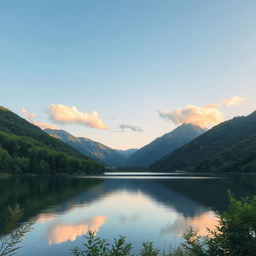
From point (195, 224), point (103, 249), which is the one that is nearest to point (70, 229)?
point (195, 224)

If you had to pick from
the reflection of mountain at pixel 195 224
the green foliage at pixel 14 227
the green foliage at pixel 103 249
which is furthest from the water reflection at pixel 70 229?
the green foliage at pixel 14 227

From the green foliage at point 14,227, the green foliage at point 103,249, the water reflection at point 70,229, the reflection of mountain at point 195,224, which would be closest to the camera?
the green foliage at point 14,227

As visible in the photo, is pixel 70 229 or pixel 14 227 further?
pixel 70 229

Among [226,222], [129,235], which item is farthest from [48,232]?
[226,222]

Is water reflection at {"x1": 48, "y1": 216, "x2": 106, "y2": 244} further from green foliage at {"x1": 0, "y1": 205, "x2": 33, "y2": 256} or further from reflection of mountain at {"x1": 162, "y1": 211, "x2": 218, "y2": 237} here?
green foliage at {"x1": 0, "y1": 205, "x2": 33, "y2": 256}

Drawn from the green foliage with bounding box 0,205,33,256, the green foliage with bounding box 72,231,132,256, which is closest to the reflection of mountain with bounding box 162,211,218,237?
the green foliage with bounding box 72,231,132,256

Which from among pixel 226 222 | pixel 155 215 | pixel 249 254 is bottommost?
pixel 155 215

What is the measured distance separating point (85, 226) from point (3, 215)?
47.2 feet

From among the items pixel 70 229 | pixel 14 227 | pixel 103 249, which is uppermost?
pixel 14 227

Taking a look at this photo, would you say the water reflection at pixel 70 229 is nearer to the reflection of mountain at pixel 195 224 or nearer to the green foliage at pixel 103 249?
the reflection of mountain at pixel 195 224

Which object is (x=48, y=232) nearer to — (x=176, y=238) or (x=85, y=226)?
(x=85, y=226)

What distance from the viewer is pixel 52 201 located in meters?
78.4

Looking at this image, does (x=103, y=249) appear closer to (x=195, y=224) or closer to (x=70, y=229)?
(x=70, y=229)

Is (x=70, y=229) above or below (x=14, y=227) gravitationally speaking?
below
